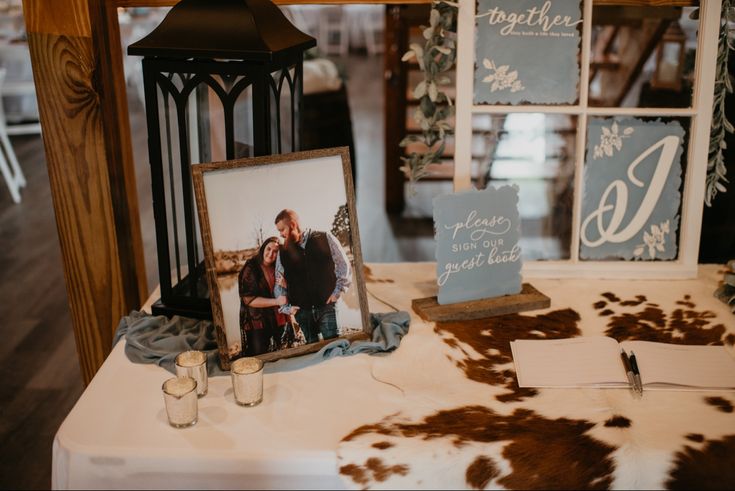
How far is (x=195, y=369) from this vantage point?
1243 millimetres

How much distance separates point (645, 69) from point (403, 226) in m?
1.44

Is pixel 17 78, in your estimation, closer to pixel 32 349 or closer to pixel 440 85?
pixel 32 349

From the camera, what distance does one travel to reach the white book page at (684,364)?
1281mm

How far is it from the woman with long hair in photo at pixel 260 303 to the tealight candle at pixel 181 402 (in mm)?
164

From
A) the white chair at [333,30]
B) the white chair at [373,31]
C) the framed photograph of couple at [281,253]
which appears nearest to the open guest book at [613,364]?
the framed photograph of couple at [281,253]

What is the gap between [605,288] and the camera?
163 centimetres

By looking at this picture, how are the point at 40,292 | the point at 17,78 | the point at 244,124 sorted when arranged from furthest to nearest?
the point at 17,78 → the point at 40,292 → the point at 244,124

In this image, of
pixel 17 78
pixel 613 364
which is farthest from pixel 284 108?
pixel 17 78

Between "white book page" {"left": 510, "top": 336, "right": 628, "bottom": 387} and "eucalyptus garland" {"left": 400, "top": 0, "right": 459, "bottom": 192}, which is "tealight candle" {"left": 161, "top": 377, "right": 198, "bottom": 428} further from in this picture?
"eucalyptus garland" {"left": 400, "top": 0, "right": 459, "bottom": 192}

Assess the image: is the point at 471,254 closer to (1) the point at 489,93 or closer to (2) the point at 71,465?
(1) the point at 489,93

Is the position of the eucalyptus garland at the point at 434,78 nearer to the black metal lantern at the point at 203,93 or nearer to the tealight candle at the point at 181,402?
the black metal lantern at the point at 203,93

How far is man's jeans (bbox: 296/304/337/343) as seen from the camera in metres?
1.35

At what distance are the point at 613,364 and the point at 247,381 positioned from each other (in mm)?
599

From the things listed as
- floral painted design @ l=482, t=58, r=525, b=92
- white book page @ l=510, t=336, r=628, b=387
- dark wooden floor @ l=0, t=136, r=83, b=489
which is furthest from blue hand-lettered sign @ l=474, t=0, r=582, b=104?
dark wooden floor @ l=0, t=136, r=83, b=489
